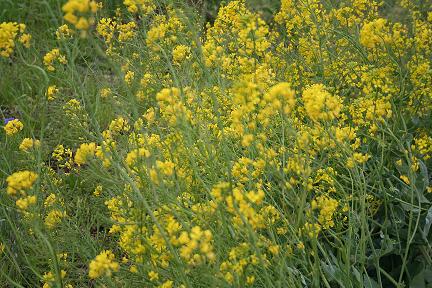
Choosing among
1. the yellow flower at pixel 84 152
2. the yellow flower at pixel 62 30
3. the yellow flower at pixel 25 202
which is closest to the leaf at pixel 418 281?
the yellow flower at pixel 84 152

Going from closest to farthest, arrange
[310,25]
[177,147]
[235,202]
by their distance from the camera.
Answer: [235,202], [177,147], [310,25]

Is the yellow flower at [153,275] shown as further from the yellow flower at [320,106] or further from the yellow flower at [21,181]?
the yellow flower at [320,106]

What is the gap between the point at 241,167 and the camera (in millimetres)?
1997

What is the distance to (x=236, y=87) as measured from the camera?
5.24ft

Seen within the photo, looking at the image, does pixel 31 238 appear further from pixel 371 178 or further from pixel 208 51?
pixel 371 178

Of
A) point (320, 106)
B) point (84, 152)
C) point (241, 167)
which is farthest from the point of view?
point (241, 167)

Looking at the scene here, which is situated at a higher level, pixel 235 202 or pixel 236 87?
pixel 236 87

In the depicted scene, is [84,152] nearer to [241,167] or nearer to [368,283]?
[241,167]

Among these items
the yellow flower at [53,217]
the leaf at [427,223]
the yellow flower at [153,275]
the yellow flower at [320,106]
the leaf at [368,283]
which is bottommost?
the leaf at [368,283]

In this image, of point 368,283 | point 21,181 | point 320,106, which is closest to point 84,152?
point 21,181

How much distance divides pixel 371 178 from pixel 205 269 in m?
1.00

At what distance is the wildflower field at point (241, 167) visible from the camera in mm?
1635

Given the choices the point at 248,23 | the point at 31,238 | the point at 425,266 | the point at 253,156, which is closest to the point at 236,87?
the point at 248,23

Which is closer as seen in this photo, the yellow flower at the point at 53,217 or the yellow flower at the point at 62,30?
the yellow flower at the point at 62,30
